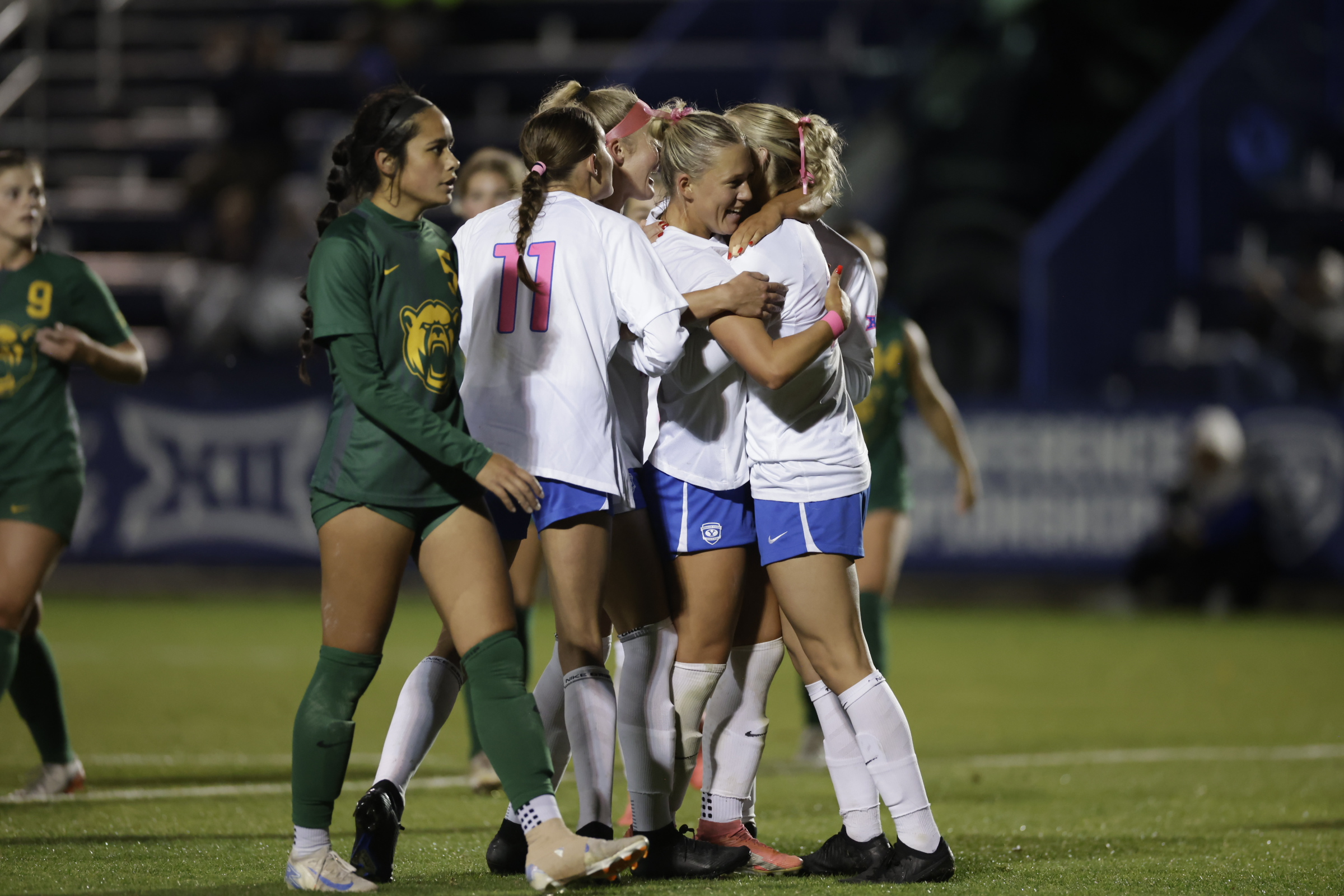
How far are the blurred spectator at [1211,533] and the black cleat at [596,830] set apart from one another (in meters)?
9.26

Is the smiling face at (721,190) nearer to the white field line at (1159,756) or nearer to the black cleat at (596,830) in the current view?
the black cleat at (596,830)

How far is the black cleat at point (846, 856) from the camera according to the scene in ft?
14.5

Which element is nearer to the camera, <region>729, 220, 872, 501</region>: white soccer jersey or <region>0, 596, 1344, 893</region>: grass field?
<region>729, 220, 872, 501</region>: white soccer jersey

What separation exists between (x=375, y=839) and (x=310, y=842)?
0.20 metres

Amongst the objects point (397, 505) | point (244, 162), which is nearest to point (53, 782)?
point (397, 505)

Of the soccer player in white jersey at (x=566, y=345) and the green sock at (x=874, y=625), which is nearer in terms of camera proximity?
the soccer player in white jersey at (x=566, y=345)

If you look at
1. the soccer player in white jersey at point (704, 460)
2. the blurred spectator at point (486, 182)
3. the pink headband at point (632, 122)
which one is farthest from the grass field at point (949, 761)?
the blurred spectator at point (486, 182)

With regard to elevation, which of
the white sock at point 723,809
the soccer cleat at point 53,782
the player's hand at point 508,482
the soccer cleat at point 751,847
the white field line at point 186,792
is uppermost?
the player's hand at point 508,482

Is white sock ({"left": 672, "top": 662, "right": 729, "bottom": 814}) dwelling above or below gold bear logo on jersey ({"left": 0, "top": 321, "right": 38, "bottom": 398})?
below

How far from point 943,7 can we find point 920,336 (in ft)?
31.9

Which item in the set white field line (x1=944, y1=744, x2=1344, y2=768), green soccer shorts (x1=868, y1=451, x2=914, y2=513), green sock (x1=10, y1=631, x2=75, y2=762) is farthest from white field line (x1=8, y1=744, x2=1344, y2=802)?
green soccer shorts (x1=868, y1=451, x2=914, y2=513)

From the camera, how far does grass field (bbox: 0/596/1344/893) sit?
4.62 metres

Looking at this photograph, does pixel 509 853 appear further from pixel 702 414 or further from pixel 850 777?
pixel 702 414

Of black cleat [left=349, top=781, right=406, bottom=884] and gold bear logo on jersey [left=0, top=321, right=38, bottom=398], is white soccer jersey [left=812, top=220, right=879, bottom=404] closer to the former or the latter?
black cleat [left=349, top=781, right=406, bottom=884]
